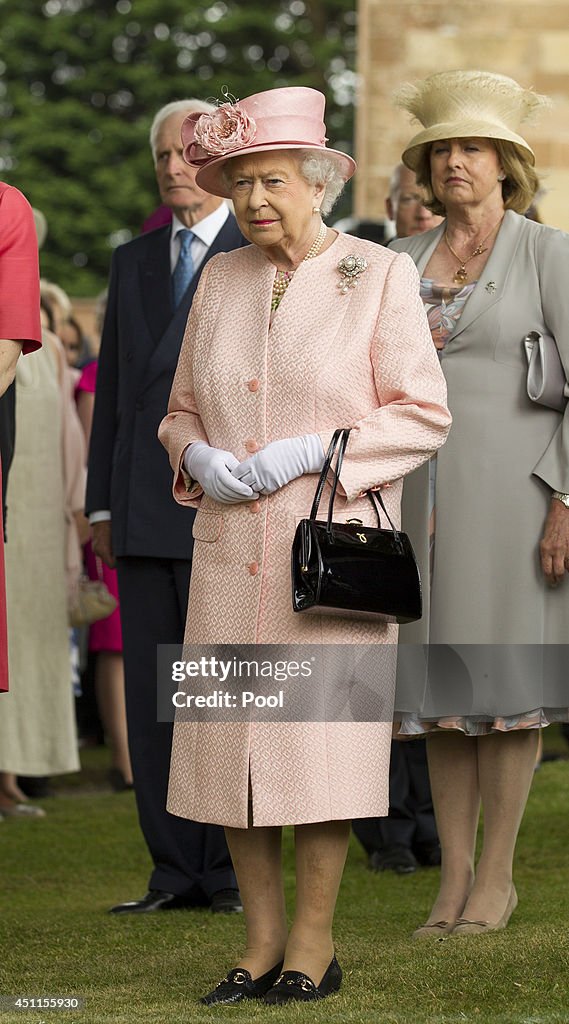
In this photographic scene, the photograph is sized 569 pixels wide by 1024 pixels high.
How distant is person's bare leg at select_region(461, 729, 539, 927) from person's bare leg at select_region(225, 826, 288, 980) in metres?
0.96

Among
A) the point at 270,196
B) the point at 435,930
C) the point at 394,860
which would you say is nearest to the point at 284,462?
the point at 270,196

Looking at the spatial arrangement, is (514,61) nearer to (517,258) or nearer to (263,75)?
(517,258)

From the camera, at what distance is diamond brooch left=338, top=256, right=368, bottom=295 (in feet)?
13.5

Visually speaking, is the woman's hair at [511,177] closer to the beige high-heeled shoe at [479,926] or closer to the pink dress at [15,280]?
the pink dress at [15,280]

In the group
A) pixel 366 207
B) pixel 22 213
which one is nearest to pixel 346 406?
pixel 22 213

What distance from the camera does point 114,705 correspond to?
8.68m

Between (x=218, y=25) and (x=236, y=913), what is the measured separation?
36616 mm

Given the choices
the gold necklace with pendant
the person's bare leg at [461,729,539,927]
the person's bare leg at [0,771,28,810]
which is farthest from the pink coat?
the person's bare leg at [0,771,28,810]

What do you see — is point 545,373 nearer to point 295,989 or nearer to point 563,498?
point 563,498

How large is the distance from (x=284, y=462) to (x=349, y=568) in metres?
0.29

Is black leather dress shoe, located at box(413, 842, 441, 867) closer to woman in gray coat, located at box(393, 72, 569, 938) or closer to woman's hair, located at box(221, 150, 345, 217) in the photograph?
woman in gray coat, located at box(393, 72, 569, 938)

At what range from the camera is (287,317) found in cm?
412

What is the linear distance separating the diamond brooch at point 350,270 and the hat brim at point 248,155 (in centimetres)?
24
